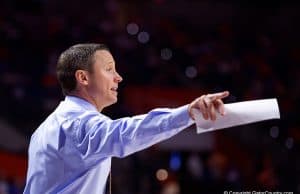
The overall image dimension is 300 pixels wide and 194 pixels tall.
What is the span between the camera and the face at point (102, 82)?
5.95 feet

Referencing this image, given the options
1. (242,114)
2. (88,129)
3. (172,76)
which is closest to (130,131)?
(88,129)

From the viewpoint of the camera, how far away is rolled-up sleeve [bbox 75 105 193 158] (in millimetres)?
1513

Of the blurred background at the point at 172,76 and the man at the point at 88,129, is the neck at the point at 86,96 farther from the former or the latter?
the blurred background at the point at 172,76

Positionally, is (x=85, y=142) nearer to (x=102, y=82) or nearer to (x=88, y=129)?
(x=88, y=129)

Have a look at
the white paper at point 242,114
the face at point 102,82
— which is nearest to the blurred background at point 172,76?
the face at point 102,82

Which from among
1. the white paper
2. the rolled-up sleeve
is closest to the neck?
the rolled-up sleeve

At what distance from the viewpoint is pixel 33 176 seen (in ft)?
5.85

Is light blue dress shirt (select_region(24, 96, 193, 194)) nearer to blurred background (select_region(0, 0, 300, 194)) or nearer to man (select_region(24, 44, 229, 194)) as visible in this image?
man (select_region(24, 44, 229, 194))

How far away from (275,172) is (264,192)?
1.09m

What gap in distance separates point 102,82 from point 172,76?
4514 mm

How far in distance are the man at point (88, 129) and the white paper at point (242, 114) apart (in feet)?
0.14

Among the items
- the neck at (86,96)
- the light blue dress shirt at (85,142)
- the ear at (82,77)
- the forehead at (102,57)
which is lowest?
the light blue dress shirt at (85,142)

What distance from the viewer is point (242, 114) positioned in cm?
152

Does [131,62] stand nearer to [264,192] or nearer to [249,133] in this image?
[249,133]
